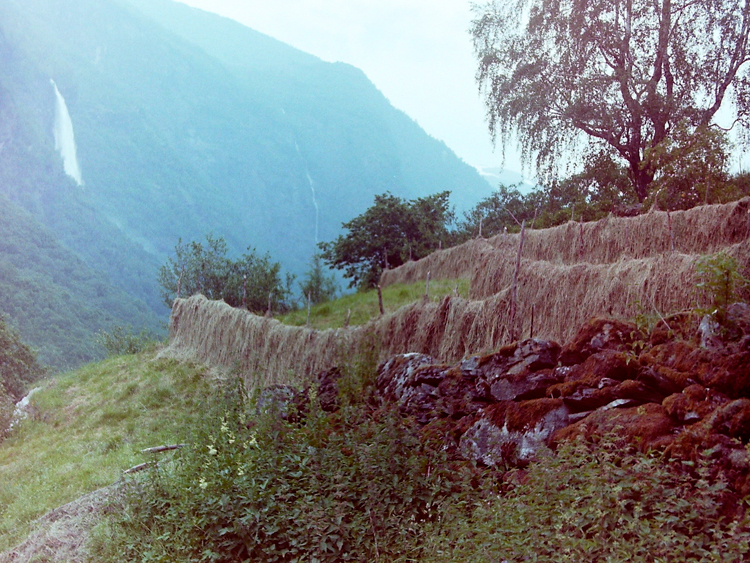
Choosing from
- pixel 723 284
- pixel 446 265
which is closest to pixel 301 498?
pixel 723 284

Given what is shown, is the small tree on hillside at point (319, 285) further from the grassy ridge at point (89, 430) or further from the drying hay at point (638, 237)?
the drying hay at point (638, 237)

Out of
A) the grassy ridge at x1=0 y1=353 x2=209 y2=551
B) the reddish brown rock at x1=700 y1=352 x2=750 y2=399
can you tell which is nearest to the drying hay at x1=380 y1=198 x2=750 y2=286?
the reddish brown rock at x1=700 y1=352 x2=750 y2=399

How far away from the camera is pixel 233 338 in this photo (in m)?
12.3

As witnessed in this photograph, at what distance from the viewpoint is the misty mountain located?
63.7 metres

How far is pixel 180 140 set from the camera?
281 ft

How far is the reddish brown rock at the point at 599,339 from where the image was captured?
502cm

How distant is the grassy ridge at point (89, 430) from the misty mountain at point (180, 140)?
41.6m

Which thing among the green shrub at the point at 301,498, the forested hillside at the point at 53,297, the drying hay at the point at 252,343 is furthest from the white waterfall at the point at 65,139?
the green shrub at the point at 301,498

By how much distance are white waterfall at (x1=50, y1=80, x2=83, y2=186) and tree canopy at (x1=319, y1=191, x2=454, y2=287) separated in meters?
52.2

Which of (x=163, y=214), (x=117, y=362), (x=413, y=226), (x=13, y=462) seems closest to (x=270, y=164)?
(x=163, y=214)

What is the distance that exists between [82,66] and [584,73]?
81251 mm

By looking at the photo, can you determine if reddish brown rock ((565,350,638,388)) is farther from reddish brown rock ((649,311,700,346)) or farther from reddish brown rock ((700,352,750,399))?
reddish brown rock ((700,352,750,399))

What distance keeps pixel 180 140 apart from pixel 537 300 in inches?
3425

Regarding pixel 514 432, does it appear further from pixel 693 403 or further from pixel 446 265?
pixel 446 265
